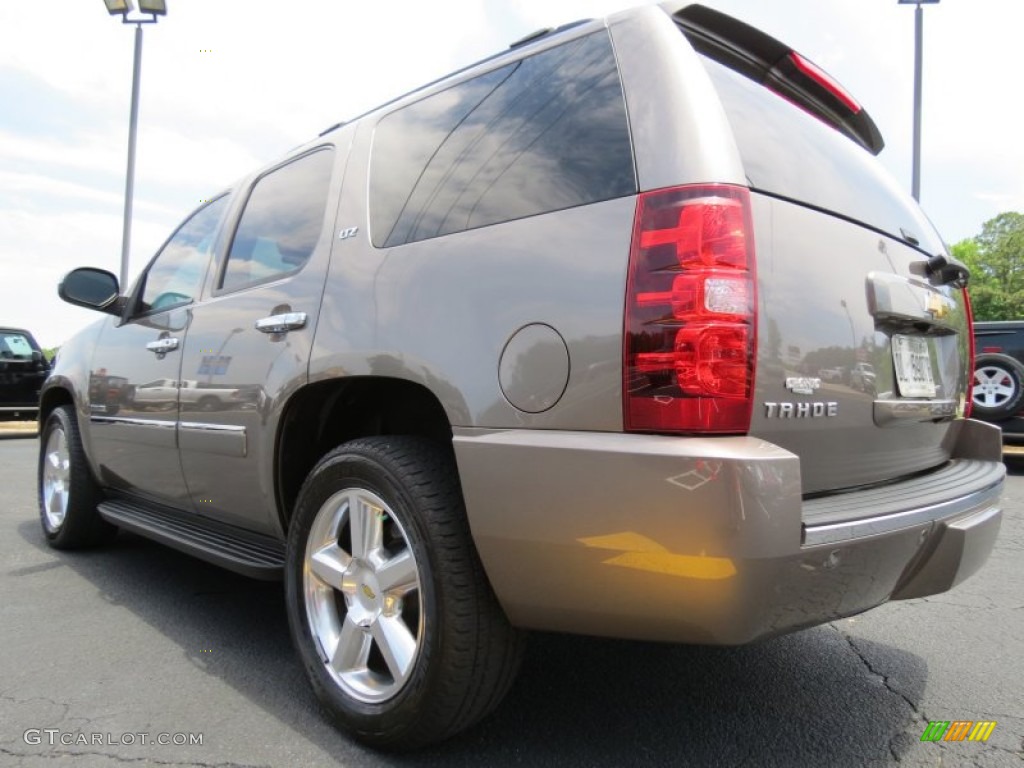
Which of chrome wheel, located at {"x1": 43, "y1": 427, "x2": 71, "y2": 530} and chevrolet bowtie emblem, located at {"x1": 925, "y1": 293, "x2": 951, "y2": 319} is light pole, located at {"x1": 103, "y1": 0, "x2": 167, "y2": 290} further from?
chevrolet bowtie emblem, located at {"x1": 925, "y1": 293, "x2": 951, "y2": 319}

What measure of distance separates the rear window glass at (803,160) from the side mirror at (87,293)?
321cm

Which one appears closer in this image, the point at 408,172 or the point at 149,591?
the point at 408,172

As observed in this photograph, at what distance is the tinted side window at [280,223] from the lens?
265 centimetres

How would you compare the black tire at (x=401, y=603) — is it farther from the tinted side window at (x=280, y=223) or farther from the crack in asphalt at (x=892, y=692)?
the crack in asphalt at (x=892, y=692)

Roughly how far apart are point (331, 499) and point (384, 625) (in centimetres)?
41

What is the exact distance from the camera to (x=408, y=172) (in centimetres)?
232

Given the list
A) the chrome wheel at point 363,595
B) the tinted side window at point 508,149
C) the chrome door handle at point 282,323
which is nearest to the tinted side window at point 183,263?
the chrome door handle at point 282,323

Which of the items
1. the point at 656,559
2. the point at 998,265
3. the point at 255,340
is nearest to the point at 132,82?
the point at 255,340

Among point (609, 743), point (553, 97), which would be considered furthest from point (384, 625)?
point (553, 97)

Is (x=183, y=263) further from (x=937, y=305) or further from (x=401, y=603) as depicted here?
(x=937, y=305)

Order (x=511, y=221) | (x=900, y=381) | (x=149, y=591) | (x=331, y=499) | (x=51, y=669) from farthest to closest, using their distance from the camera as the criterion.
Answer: (x=149, y=591)
(x=51, y=669)
(x=331, y=499)
(x=900, y=381)
(x=511, y=221)

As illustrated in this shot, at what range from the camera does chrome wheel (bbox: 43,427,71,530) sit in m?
4.15

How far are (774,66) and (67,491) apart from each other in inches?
161

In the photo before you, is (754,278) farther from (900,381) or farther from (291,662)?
(291,662)
